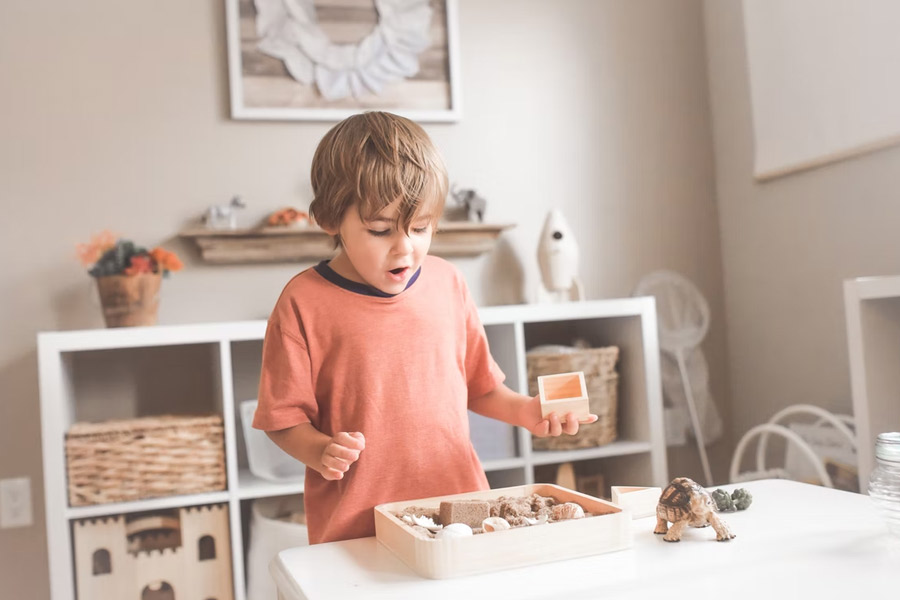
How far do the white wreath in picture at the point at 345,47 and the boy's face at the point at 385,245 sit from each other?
4.41 feet

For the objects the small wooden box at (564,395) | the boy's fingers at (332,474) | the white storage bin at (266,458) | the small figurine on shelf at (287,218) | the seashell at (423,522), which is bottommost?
the white storage bin at (266,458)

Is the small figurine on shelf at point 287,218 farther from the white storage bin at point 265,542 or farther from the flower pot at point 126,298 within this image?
the white storage bin at point 265,542

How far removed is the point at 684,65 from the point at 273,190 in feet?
4.47

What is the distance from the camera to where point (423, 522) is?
2.63ft

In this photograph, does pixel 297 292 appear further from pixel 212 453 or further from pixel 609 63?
pixel 609 63

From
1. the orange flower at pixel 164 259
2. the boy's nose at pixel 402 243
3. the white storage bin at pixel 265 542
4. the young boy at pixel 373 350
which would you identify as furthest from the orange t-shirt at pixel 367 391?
the orange flower at pixel 164 259

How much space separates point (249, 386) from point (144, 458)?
440 mm

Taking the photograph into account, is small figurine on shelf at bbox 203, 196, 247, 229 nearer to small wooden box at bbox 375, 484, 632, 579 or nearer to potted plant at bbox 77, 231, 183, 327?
potted plant at bbox 77, 231, 183, 327

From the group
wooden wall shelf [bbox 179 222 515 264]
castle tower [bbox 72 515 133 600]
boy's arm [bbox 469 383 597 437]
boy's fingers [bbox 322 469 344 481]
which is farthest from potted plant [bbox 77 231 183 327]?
boy's fingers [bbox 322 469 344 481]

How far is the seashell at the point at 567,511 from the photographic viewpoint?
79 centimetres

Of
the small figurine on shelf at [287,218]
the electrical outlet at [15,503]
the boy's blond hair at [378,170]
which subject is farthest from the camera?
the small figurine on shelf at [287,218]

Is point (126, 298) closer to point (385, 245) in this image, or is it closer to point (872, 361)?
point (385, 245)

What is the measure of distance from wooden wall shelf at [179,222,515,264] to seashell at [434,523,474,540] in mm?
1456

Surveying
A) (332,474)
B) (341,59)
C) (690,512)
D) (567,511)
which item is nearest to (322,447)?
(332,474)
